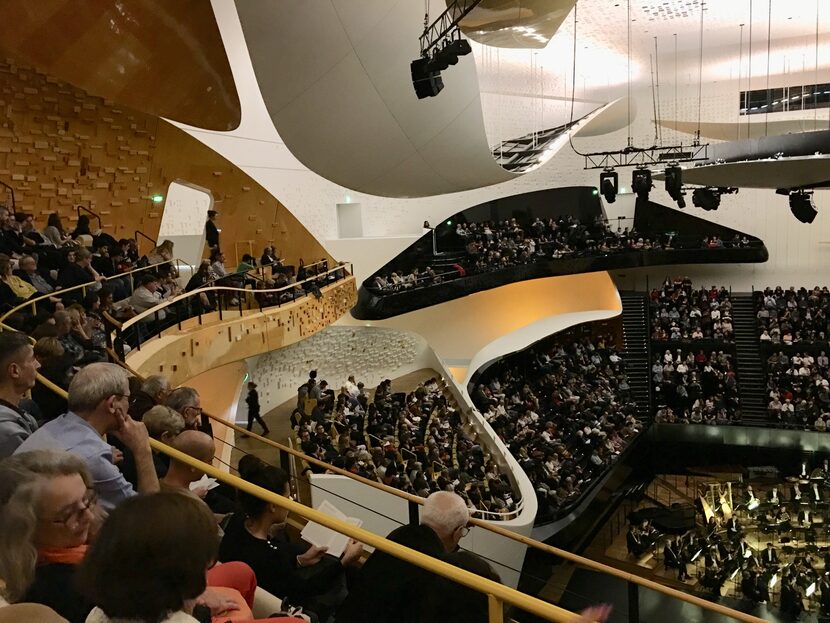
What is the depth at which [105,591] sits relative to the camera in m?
1.32

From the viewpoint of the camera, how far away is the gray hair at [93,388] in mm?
2428

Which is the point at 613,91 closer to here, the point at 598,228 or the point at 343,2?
the point at 598,228

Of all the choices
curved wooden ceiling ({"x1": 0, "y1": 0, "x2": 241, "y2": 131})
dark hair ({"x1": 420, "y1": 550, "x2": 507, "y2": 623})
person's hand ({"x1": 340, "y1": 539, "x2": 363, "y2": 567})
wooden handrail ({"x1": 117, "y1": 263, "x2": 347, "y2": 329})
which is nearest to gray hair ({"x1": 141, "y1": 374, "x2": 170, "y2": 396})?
wooden handrail ({"x1": 117, "y1": 263, "x2": 347, "y2": 329})

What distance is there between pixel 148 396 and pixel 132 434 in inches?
50.5

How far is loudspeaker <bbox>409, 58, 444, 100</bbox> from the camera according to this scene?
7637mm

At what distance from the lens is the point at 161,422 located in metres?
2.94

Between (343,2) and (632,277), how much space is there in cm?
1585

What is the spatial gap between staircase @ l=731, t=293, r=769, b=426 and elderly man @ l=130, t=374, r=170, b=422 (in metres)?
14.5

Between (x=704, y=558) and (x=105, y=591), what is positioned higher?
(x=105, y=591)

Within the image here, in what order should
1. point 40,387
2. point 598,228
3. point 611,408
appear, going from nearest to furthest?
point 40,387 < point 611,408 < point 598,228

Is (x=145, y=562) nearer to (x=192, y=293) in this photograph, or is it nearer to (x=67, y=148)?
(x=192, y=293)

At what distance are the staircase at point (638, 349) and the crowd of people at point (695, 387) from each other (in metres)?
0.39

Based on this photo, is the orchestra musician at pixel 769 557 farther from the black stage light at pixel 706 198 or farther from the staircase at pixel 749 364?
the black stage light at pixel 706 198

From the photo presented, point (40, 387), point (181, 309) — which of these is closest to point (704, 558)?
point (181, 309)
